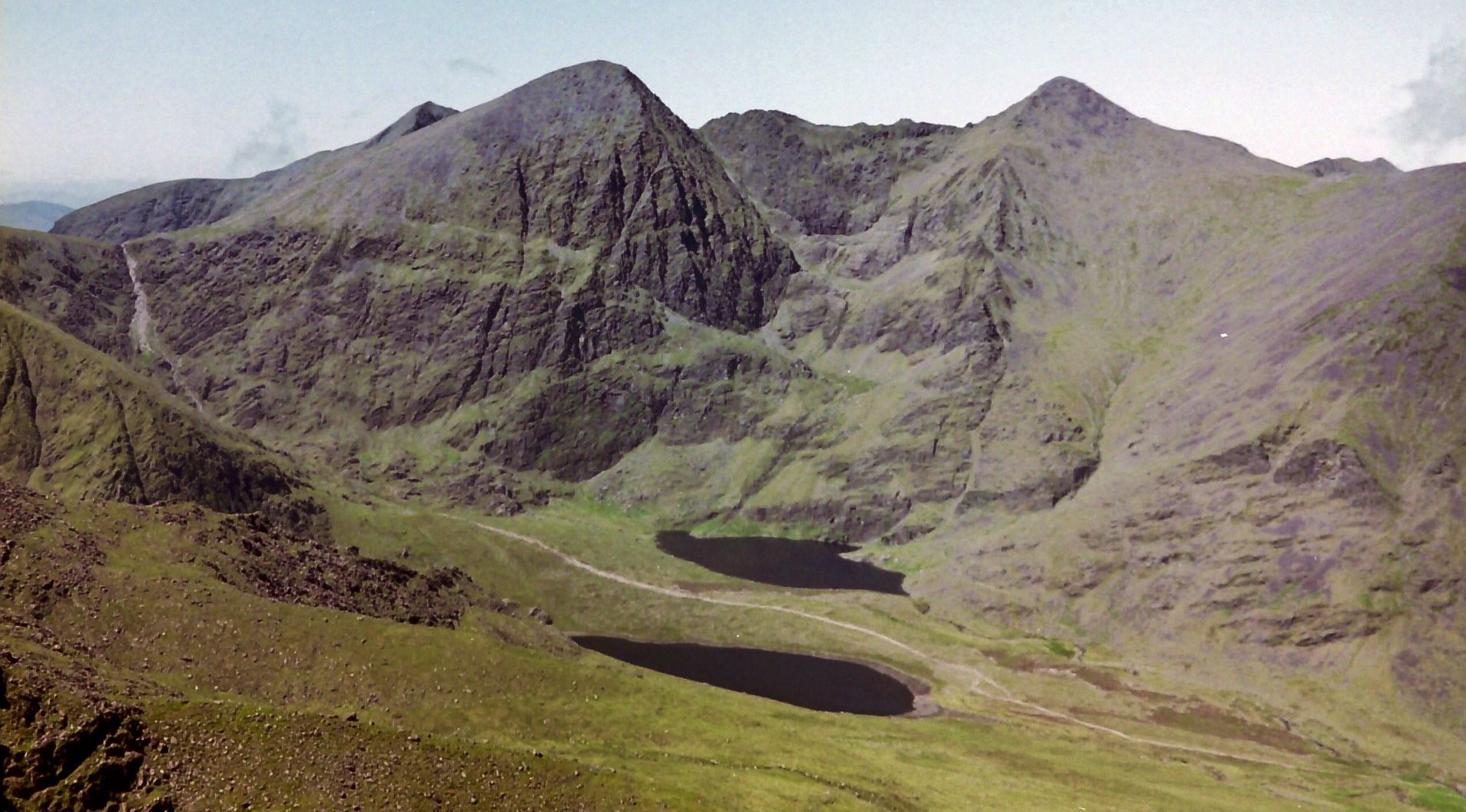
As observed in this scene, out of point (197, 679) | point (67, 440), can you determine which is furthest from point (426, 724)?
point (67, 440)

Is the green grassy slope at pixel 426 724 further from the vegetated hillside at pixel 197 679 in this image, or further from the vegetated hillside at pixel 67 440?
the vegetated hillside at pixel 67 440

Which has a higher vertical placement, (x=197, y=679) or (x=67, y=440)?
(x=67, y=440)

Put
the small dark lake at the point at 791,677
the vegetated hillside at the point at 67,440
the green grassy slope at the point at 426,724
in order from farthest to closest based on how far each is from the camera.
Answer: the vegetated hillside at the point at 67,440 → the small dark lake at the point at 791,677 → the green grassy slope at the point at 426,724

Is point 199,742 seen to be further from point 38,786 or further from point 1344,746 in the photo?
point 1344,746

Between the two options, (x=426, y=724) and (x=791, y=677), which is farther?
(x=791, y=677)

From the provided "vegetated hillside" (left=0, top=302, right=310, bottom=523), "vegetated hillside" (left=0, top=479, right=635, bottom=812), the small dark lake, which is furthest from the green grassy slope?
"vegetated hillside" (left=0, top=302, right=310, bottom=523)

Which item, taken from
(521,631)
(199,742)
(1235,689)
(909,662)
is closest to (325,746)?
(199,742)

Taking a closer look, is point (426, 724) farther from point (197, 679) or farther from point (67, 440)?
point (67, 440)

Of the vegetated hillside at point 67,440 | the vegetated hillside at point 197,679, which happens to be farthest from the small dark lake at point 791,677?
the vegetated hillside at point 67,440
